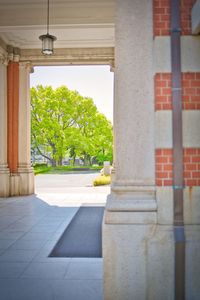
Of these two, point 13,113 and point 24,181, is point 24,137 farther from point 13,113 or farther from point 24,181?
point 24,181

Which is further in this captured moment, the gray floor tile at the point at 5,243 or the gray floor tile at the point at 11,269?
the gray floor tile at the point at 5,243

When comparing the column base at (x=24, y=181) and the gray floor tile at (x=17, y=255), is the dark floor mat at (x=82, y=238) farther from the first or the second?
the column base at (x=24, y=181)

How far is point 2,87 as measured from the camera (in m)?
11.2

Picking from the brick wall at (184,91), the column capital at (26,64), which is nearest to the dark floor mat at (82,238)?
the brick wall at (184,91)

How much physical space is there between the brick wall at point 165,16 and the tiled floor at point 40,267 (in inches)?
124

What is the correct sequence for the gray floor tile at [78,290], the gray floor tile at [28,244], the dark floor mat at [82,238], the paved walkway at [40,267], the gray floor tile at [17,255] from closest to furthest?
the gray floor tile at [78,290], the paved walkway at [40,267], the gray floor tile at [17,255], the dark floor mat at [82,238], the gray floor tile at [28,244]

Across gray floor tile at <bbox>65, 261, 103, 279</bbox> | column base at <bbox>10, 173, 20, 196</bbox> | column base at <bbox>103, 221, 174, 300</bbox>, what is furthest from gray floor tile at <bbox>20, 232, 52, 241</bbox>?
column base at <bbox>10, 173, 20, 196</bbox>

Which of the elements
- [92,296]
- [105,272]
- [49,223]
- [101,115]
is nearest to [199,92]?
[105,272]

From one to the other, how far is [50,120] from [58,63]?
24.2 meters

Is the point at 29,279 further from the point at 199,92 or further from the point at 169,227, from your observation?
the point at 199,92

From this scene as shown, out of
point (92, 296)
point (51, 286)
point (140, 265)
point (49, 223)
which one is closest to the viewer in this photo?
point (140, 265)

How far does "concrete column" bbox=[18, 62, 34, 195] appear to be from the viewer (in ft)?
37.4

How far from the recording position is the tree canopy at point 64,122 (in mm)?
36312

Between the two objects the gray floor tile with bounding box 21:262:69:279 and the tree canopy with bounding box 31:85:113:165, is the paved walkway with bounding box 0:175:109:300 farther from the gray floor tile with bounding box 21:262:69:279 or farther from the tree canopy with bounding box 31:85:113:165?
the tree canopy with bounding box 31:85:113:165
